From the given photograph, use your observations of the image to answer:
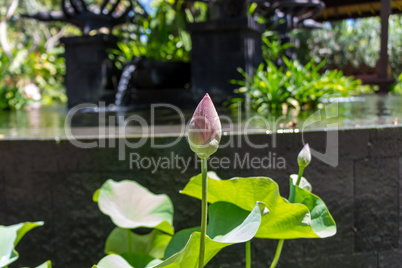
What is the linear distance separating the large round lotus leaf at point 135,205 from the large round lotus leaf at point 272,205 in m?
0.28

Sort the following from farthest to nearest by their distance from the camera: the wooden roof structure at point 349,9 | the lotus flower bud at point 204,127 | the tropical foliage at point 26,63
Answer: the wooden roof structure at point 349,9, the tropical foliage at point 26,63, the lotus flower bud at point 204,127

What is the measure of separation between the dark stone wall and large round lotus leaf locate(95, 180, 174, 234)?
32 cm

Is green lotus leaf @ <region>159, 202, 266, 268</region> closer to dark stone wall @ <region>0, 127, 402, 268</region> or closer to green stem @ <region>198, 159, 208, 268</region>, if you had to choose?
green stem @ <region>198, 159, 208, 268</region>

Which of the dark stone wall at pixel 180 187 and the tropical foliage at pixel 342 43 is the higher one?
the tropical foliage at pixel 342 43

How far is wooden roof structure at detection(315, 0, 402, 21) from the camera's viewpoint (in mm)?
8219

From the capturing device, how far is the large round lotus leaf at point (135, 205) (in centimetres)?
137

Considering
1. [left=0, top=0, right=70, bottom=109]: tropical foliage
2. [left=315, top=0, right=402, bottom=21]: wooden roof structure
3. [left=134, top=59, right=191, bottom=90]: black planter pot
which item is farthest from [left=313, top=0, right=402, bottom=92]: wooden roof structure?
[left=0, top=0, right=70, bottom=109]: tropical foliage

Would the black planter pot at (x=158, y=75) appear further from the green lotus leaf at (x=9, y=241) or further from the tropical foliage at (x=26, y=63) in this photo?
the green lotus leaf at (x=9, y=241)

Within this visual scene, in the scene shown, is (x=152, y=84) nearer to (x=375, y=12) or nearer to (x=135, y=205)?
(x=135, y=205)

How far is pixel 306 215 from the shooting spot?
1.03 metres

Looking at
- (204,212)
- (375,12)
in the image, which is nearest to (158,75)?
(204,212)

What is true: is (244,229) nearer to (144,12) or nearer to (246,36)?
(246,36)

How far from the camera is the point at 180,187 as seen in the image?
176 cm
